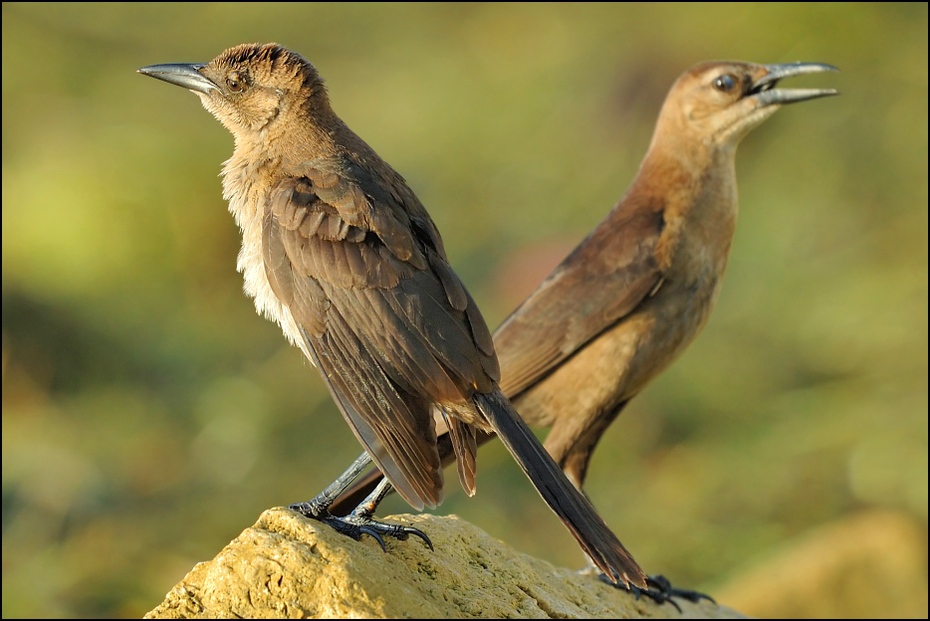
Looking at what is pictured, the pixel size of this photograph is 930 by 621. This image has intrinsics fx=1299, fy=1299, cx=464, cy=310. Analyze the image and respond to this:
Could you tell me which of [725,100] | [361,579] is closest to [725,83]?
[725,100]

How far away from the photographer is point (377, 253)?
12.8 ft

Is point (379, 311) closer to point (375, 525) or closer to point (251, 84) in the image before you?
point (375, 525)

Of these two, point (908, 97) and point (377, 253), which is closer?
point (377, 253)

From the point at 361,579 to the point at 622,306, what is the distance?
A: 2.35 metres

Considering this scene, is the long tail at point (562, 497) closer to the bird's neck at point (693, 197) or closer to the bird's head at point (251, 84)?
the bird's head at point (251, 84)

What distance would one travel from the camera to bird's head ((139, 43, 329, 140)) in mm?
4387

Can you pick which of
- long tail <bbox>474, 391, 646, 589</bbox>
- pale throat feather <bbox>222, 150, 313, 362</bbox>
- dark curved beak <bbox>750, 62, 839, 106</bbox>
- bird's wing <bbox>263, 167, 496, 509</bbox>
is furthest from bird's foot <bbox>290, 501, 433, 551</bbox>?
dark curved beak <bbox>750, 62, 839, 106</bbox>

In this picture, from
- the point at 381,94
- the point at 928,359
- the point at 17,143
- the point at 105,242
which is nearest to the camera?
the point at 928,359

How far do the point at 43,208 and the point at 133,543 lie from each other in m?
4.48

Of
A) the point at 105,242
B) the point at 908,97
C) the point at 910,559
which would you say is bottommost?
the point at 910,559

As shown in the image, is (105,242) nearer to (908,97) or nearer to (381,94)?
(381,94)

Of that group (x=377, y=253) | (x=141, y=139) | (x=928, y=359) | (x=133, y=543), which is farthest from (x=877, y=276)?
(x=141, y=139)

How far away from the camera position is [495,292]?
9172 mm

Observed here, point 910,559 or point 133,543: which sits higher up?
point 133,543
